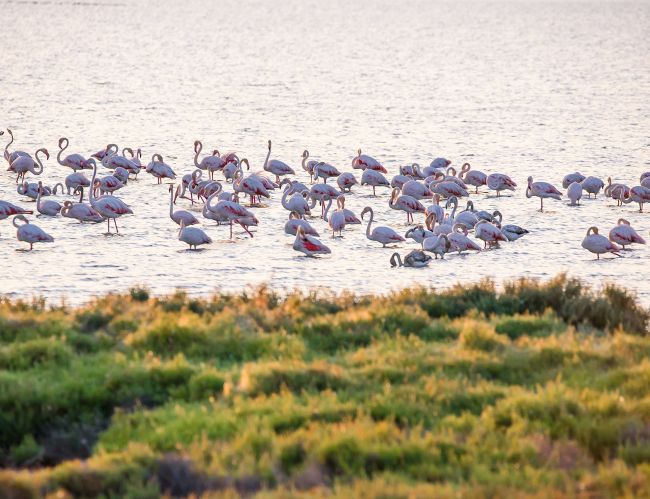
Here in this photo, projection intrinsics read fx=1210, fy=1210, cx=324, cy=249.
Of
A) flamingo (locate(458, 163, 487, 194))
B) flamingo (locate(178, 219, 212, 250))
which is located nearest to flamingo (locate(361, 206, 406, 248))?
flamingo (locate(178, 219, 212, 250))

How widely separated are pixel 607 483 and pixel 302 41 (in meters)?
119

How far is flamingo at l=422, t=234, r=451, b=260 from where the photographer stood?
70.8 feet

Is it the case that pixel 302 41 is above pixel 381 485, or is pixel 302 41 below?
above

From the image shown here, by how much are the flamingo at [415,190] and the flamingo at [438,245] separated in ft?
16.1

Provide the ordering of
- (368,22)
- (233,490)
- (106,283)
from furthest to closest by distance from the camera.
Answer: (368,22) → (106,283) → (233,490)

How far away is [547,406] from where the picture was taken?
1012 cm

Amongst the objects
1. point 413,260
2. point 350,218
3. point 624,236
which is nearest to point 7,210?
point 350,218

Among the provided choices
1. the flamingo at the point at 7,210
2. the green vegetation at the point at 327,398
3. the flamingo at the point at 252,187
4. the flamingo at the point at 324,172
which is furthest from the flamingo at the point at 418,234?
the green vegetation at the point at 327,398

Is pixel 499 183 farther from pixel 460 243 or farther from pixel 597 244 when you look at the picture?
pixel 597 244

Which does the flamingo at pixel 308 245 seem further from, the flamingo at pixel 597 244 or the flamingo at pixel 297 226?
the flamingo at pixel 597 244

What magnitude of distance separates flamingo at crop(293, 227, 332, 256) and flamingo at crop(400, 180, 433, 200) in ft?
17.6

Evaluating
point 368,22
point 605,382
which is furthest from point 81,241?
point 368,22

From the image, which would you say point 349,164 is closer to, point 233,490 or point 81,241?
point 81,241

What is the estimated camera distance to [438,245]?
21.6m
